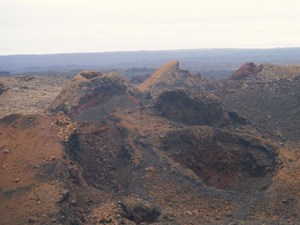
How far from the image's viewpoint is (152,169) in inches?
531

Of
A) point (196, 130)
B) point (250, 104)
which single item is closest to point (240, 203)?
point (196, 130)

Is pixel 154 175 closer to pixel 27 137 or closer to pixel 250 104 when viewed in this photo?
pixel 27 137

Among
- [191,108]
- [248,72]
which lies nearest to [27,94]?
[248,72]

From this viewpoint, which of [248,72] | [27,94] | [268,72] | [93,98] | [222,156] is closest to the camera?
[222,156]

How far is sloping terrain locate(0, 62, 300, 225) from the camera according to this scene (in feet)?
37.8

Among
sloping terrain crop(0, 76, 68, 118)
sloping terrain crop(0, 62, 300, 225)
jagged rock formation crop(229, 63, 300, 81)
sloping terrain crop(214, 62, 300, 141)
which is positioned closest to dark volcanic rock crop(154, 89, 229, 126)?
sloping terrain crop(0, 62, 300, 225)

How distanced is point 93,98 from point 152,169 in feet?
34.3

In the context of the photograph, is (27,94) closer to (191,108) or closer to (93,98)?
(93,98)

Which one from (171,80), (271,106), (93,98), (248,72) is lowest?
(171,80)

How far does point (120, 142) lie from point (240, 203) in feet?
16.0

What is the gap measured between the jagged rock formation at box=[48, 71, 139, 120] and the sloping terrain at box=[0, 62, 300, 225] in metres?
4.78

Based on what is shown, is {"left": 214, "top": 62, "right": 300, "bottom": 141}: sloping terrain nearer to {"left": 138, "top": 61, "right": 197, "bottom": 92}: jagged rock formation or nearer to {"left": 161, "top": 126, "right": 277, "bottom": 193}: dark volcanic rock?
{"left": 161, "top": 126, "right": 277, "bottom": 193}: dark volcanic rock

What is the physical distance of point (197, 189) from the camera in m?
12.7

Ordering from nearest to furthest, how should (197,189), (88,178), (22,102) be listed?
(197,189)
(88,178)
(22,102)
